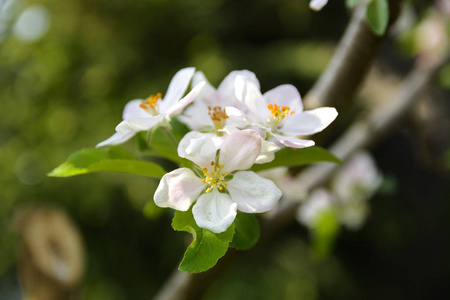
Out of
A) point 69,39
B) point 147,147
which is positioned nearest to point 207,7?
point 69,39

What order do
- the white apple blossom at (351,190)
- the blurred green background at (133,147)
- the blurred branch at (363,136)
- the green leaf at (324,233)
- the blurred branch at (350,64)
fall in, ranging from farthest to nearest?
1. the blurred green background at (133,147)
2. the white apple blossom at (351,190)
3. the green leaf at (324,233)
4. the blurred branch at (363,136)
5. the blurred branch at (350,64)

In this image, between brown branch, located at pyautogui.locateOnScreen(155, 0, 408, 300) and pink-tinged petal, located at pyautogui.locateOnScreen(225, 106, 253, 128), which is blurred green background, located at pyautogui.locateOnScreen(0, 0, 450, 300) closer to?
brown branch, located at pyautogui.locateOnScreen(155, 0, 408, 300)

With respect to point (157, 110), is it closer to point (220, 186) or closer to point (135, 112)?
point (135, 112)

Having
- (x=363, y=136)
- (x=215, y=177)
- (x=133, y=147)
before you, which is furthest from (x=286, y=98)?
(x=133, y=147)

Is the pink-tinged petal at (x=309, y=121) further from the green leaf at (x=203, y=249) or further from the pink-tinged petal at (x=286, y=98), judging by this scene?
the green leaf at (x=203, y=249)

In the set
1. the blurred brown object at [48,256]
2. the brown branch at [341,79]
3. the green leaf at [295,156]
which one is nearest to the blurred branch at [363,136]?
the brown branch at [341,79]

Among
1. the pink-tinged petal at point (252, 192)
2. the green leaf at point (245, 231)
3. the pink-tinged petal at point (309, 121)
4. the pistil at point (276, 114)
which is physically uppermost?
the pistil at point (276, 114)

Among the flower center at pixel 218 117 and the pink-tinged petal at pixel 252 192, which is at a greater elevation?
the flower center at pixel 218 117

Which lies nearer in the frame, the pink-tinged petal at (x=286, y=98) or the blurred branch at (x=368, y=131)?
the pink-tinged petal at (x=286, y=98)
